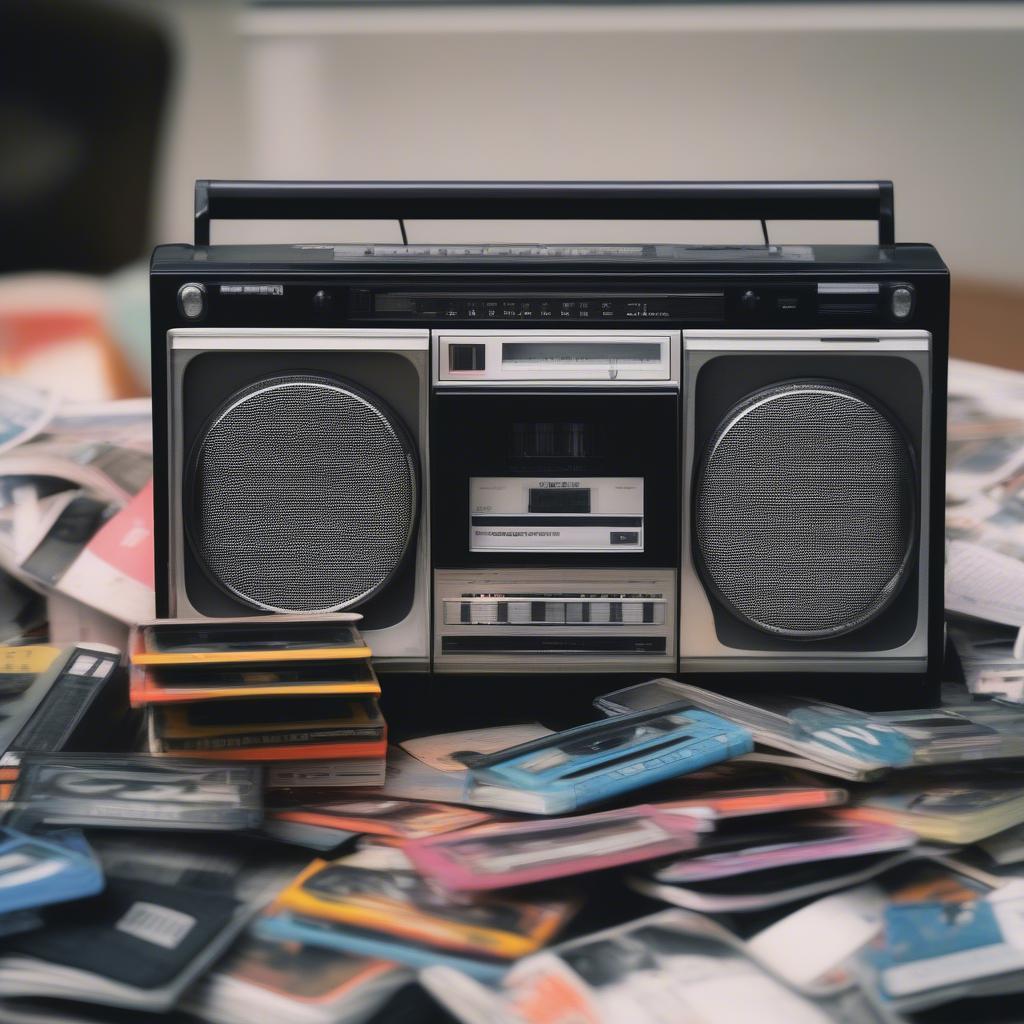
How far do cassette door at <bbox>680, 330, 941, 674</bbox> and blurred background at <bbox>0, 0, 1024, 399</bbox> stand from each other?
0.66 metres

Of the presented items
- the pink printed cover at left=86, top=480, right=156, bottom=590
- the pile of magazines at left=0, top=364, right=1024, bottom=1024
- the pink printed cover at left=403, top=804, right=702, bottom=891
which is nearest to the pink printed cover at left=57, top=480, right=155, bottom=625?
the pink printed cover at left=86, top=480, right=156, bottom=590

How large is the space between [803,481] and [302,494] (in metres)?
0.44

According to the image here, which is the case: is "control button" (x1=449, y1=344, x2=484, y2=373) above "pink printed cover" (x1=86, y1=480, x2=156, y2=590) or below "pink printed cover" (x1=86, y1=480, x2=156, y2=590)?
above

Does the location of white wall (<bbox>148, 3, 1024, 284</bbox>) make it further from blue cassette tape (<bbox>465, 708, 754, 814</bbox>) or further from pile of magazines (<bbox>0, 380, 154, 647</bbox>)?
blue cassette tape (<bbox>465, 708, 754, 814</bbox>)

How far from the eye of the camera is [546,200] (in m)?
1.42

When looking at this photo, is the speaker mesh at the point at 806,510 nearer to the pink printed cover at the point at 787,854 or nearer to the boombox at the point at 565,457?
the boombox at the point at 565,457

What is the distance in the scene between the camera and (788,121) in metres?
1.94

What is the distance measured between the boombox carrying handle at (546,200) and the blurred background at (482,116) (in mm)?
523

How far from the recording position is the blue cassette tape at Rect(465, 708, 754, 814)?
1087 mm

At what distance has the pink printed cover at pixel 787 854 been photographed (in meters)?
0.99

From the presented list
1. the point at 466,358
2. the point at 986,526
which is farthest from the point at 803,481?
the point at 986,526

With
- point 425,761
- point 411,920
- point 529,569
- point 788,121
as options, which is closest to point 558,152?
point 788,121

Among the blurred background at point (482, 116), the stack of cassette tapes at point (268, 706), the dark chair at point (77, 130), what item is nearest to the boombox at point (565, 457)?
the stack of cassette tapes at point (268, 706)

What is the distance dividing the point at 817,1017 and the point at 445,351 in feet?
2.26
